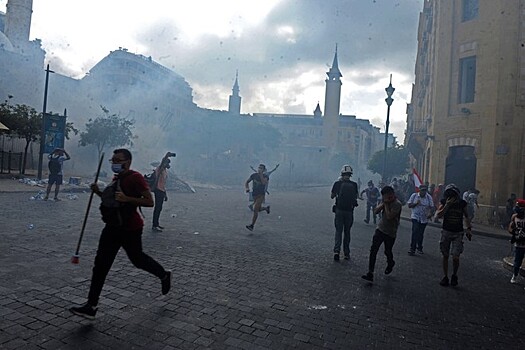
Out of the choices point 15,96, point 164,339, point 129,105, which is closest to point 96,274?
point 164,339

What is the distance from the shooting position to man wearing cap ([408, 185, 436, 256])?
8.91m

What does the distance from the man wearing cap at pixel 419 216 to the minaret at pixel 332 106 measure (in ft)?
268

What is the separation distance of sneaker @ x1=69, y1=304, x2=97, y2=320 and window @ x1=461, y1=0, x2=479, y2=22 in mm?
20398

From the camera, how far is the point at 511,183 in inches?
664

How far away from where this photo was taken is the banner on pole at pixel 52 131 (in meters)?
19.1

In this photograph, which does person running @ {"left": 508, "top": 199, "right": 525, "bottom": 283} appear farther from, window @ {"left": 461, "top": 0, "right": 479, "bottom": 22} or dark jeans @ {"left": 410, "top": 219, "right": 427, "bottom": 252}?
window @ {"left": 461, "top": 0, "right": 479, "bottom": 22}

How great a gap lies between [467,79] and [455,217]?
14877 mm

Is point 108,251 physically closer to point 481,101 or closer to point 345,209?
point 345,209

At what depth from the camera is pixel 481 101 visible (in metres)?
17.7

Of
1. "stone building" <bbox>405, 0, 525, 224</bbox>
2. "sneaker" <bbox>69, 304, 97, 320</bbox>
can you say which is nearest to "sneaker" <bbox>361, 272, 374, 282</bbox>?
"sneaker" <bbox>69, 304, 97, 320</bbox>

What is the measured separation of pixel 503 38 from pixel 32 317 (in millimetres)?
19457

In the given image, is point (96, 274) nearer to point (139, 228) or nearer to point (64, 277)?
point (139, 228)

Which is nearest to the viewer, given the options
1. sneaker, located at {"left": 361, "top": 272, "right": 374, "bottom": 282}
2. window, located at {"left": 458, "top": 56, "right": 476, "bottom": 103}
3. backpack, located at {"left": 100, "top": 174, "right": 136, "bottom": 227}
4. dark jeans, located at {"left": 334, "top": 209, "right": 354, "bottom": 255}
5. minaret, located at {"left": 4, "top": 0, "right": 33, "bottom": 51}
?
backpack, located at {"left": 100, "top": 174, "right": 136, "bottom": 227}

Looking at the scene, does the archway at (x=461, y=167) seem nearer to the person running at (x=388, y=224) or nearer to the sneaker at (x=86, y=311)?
the person running at (x=388, y=224)
